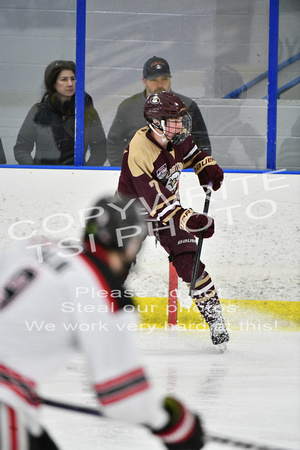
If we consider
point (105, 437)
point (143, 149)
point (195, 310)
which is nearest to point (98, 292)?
point (105, 437)

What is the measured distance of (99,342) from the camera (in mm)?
1041

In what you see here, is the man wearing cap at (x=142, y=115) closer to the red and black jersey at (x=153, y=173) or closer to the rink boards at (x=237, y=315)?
the red and black jersey at (x=153, y=173)

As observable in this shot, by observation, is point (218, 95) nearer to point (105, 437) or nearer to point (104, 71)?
point (104, 71)

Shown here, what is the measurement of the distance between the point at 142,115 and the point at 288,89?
2.80 feet

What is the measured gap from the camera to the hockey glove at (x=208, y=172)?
354cm

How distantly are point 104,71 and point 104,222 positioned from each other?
3.12m

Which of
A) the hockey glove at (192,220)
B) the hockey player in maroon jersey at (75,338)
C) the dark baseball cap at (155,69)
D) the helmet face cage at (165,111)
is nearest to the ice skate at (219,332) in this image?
the hockey glove at (192,220)

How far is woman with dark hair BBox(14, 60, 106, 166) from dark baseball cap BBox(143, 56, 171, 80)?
0.36 metres

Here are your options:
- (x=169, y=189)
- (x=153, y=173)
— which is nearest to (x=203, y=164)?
(x=169, y=189)

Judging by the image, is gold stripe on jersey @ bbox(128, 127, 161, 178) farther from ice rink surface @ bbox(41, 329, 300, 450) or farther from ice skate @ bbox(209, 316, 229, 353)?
ice rink surface @ bbox(41, 329, 300, 450)

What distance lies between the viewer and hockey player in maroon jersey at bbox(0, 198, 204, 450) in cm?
105

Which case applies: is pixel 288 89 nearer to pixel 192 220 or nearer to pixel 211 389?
pixel 192 220

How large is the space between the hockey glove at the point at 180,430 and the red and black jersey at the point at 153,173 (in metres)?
2.09

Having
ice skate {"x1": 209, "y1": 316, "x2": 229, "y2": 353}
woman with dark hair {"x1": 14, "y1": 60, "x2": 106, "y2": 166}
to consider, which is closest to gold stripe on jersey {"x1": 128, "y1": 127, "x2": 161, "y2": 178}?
ice skate {"x1": 209, "y1": 316, "x2": 229, "y2": 353}
